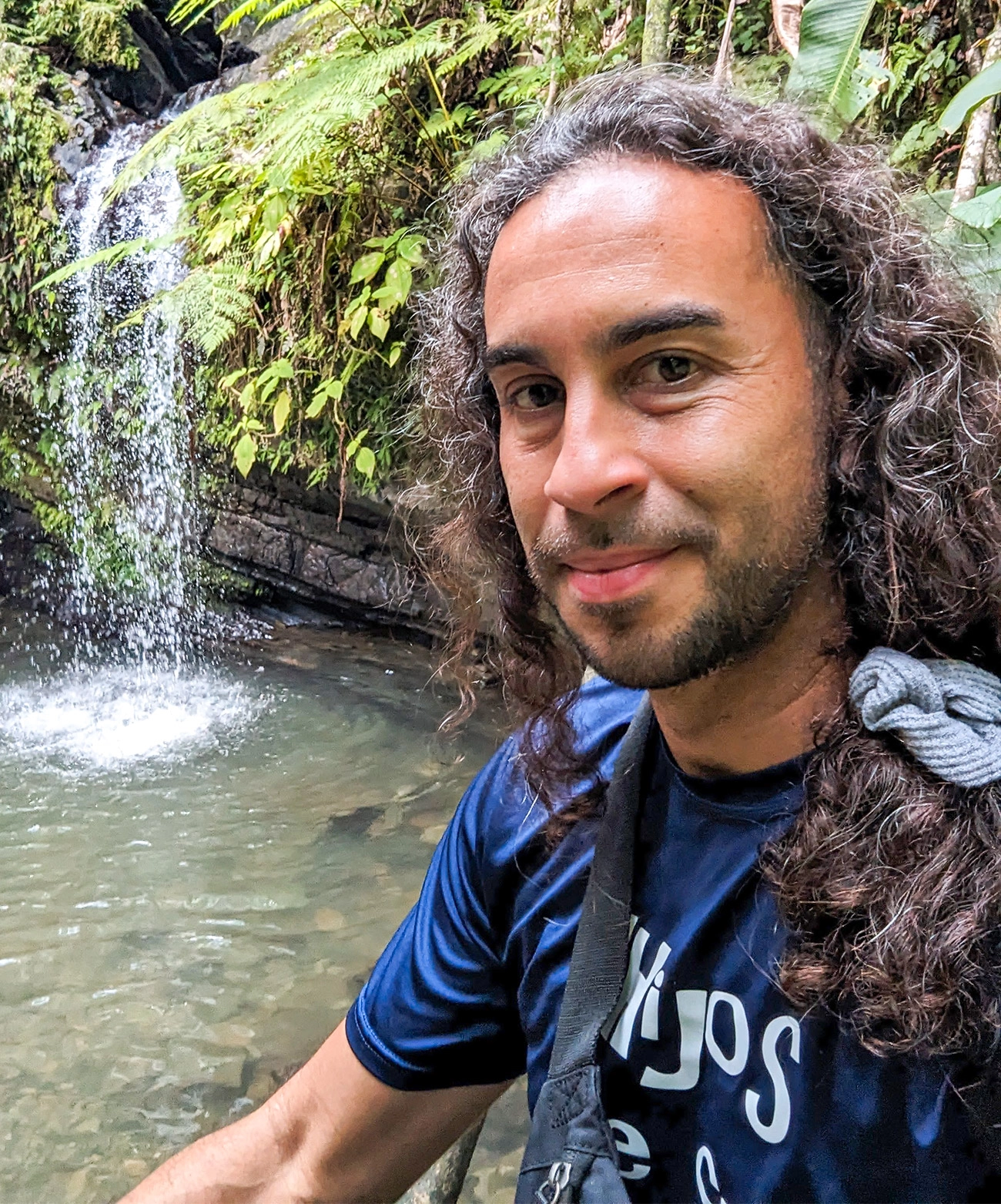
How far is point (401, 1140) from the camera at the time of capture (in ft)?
4.98

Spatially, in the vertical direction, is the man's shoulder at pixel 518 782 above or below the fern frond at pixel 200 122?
below

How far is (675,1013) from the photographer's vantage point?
→ 1184 mm

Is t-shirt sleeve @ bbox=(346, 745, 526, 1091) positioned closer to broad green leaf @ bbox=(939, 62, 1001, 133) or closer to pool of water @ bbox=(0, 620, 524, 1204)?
pool of water @ bbox=(0, 620, 524, 1204)

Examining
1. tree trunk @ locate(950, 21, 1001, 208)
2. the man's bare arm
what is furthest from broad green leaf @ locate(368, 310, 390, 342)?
the man's bare arm

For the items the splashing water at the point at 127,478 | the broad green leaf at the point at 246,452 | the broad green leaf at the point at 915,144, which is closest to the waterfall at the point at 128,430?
the splashing water at the point at 127,478

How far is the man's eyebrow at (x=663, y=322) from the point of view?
3.68 feet

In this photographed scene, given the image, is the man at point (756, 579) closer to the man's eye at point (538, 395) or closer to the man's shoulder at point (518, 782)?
the man's eye at point (538, 395)

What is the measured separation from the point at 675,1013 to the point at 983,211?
1701mm

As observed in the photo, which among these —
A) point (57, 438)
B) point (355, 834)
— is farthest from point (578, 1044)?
point (57, 438)

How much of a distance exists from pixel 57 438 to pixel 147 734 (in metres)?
3.46

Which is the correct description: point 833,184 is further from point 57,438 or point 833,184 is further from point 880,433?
point 57,438

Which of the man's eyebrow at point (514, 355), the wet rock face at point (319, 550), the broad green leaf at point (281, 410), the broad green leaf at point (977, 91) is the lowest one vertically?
the wet rock face at point (319, 550)

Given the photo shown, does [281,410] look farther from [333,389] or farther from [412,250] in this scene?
[412,250]

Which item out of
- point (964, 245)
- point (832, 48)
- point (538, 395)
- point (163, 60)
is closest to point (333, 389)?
point (832, 48)
